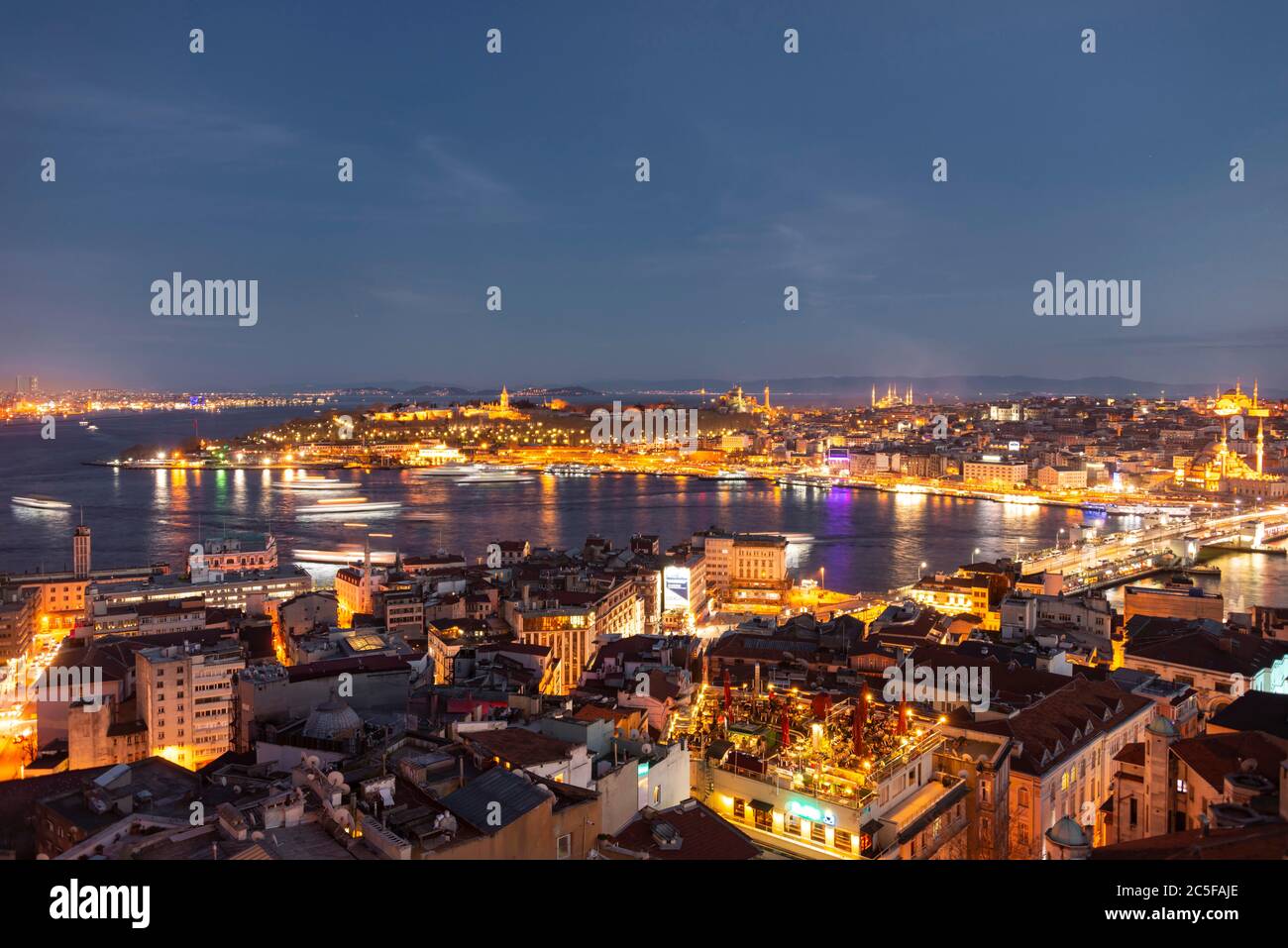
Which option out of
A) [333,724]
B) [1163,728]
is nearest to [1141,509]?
[1163,728]

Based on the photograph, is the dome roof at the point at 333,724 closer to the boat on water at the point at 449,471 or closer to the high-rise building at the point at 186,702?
the high-rise building at the point at 186,702

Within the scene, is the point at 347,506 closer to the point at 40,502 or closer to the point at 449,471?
the point at 40,502

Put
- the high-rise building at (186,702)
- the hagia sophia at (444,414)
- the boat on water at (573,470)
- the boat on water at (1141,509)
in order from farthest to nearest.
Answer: the hagia sophia at (444,414) < the boat on water at (573,470) < the boat on water at (1141,509) < the high-rise building at (186,702)

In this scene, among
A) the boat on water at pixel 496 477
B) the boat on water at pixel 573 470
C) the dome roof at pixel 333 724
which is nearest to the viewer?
the dome roof at pixel 333 724

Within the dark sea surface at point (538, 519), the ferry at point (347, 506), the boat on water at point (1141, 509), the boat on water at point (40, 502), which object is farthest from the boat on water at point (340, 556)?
the boat on water at point (1141, 509)

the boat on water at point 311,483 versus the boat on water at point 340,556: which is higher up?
the boat on water at point 311,483

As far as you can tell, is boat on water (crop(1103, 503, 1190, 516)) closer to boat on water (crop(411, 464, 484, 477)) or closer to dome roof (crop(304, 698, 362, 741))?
boat on water (crop(411, 464, 484, 477))

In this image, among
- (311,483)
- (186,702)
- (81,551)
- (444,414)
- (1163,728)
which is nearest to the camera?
(1163,728)
